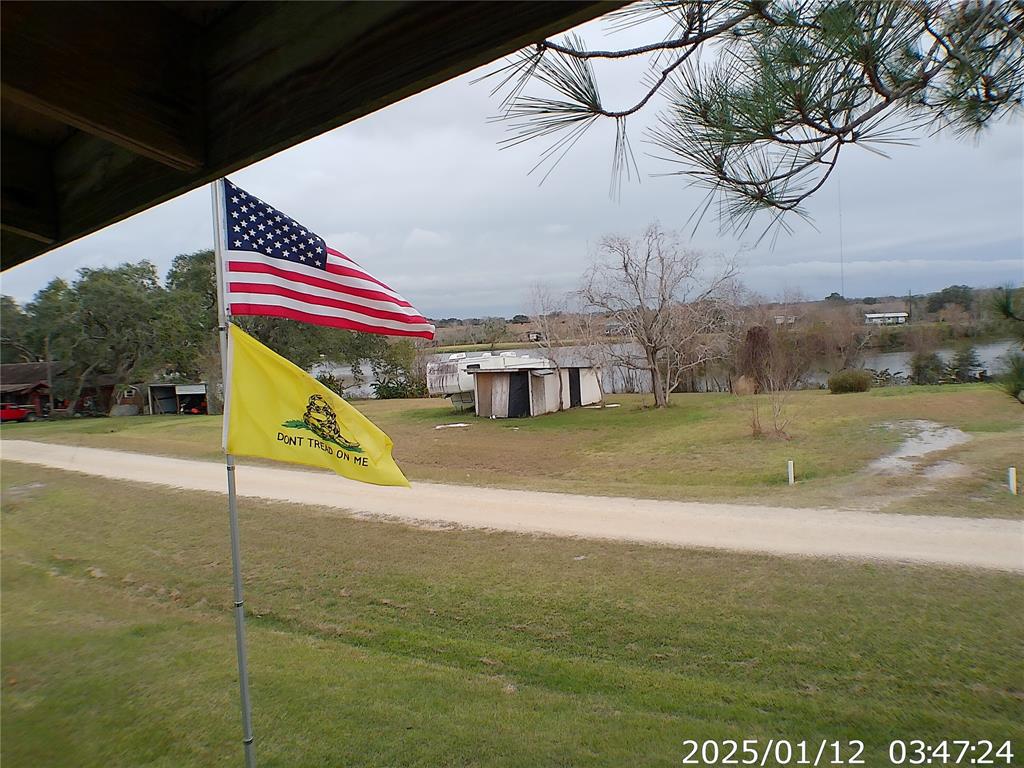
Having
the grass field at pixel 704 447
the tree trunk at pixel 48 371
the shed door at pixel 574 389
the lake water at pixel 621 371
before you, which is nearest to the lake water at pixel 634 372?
the lake water at pixel 621 371

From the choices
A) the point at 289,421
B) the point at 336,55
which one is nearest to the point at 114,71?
the point at 336,55

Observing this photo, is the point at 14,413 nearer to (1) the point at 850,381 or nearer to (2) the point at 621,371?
(2) the point at 621,371

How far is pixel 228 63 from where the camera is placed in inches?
71.5

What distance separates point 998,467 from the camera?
1120cm

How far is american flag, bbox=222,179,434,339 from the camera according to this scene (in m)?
3.63

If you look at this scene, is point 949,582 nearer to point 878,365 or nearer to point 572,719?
point 572,719

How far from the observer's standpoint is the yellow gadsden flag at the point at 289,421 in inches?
136

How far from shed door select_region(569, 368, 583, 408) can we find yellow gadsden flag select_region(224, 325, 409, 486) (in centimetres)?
2397

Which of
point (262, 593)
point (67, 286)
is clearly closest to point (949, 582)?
point (262, 593)

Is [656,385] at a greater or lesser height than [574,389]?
greater

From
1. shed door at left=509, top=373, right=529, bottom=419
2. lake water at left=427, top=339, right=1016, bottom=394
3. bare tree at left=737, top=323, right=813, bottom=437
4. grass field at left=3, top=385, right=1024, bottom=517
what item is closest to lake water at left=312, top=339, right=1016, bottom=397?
lake water at left=427, top=339, right=1016, bottom=394

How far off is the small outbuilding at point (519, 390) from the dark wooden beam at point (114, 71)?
894 inches

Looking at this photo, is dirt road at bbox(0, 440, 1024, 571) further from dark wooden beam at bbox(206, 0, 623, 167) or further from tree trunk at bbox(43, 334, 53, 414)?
tree trunk at bbox(43, 334, 53, 414)

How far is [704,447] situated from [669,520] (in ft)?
28.5
